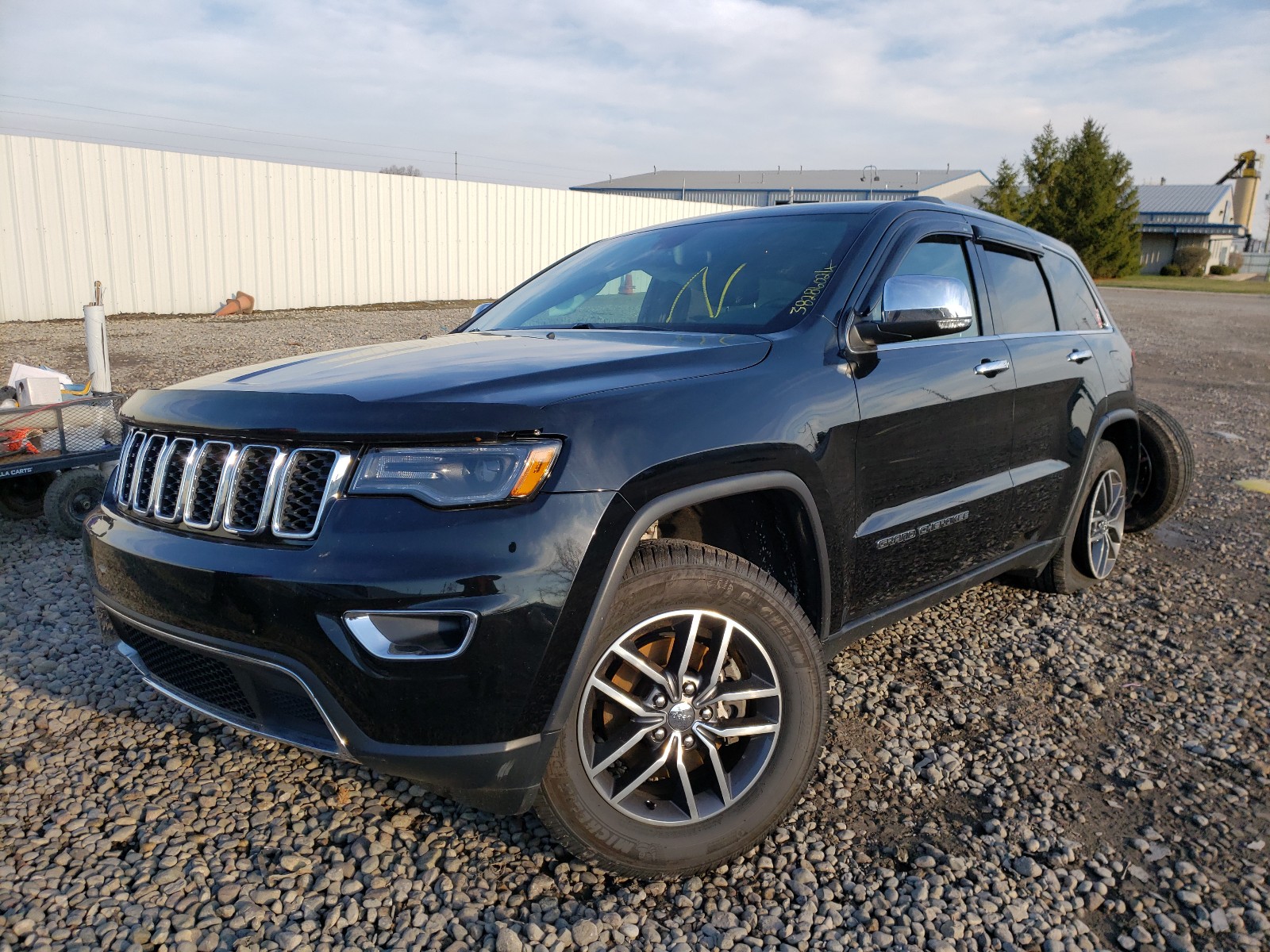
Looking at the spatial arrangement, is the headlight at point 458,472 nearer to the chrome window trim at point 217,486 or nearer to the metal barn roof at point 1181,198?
the chrome window trim at point 217,486

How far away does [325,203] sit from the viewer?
773 inches

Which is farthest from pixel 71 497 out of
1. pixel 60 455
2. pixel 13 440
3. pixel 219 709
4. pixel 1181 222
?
pixel 1181 222

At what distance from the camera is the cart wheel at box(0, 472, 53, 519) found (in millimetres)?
5316

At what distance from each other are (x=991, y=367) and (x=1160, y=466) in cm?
257

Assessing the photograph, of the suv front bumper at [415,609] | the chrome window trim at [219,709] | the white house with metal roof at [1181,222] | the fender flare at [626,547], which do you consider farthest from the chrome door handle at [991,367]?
the white house with metal roof at [1181,222]

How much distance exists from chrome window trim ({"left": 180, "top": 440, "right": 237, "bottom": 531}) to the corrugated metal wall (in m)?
15.5

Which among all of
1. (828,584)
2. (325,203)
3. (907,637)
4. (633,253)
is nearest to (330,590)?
(828,584)

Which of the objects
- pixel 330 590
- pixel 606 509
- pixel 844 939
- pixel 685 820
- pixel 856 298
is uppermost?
pixel 856 298

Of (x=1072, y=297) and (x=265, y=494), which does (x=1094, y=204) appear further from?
(x=265, y=494)

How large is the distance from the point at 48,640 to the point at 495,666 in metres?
2.76

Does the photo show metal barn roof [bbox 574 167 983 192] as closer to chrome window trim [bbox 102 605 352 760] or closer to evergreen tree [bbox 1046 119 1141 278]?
evergreen tree [bbox 1046 119 1141 278]

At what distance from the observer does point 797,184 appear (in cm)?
6191

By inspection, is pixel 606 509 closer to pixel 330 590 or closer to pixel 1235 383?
pixel 330 590

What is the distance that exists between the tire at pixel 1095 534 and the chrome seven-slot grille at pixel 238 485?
11.3 ft
